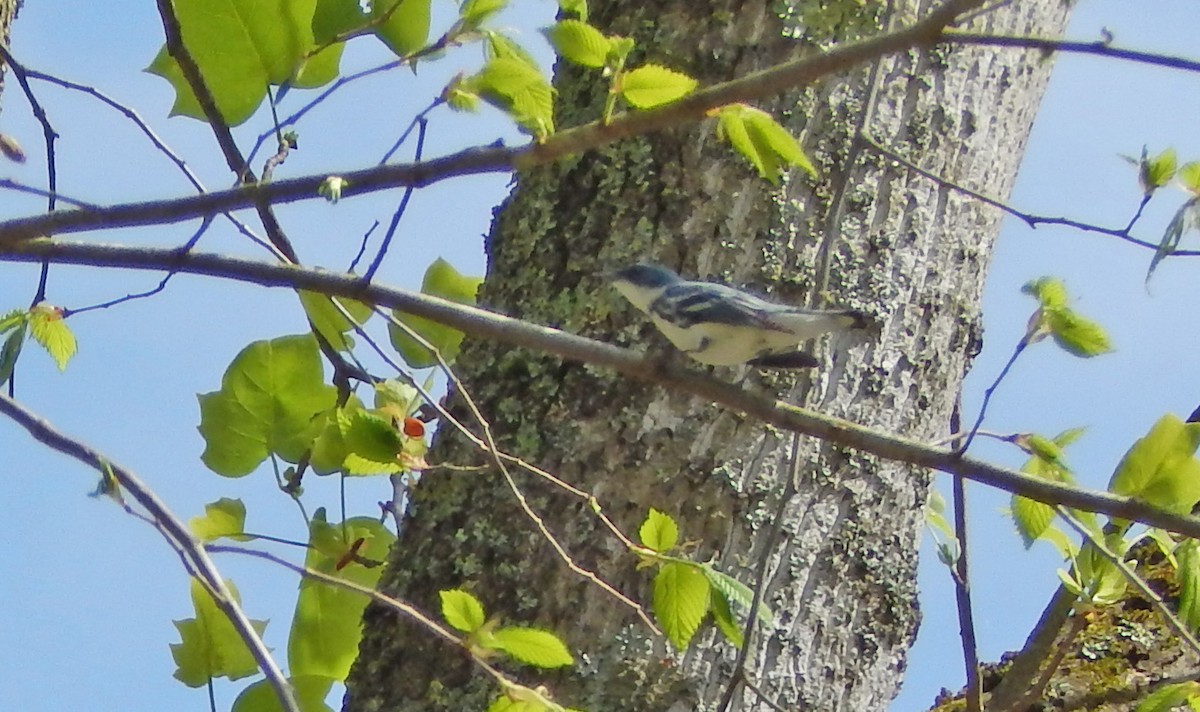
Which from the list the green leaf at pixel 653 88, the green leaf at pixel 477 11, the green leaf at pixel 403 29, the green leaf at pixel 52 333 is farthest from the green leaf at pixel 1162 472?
the green leaf at pixel 52 333

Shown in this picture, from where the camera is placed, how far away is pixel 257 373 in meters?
1.75

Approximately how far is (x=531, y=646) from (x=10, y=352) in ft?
2.18

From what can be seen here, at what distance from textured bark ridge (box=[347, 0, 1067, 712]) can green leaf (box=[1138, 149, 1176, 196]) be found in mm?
365

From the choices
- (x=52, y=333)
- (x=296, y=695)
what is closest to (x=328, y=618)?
(x=296, y=695)

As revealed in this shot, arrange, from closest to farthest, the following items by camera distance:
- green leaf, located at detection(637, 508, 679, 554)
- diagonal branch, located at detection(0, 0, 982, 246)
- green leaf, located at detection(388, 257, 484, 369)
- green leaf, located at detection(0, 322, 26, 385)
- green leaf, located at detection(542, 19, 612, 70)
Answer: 1. diagonal branch, located at detection(0, 0, 982, 246)
2. green leaf, located at detection(542, 19, 612, 70)
3. green leaf, located at detection(637, 508, 679, 554)
4. green leaf, located at detection(0, 322, 26, 385)
5. green leaf, located at detection(388, 257, 484, 369)

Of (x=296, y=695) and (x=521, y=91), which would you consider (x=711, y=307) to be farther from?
(x=296, y=695)

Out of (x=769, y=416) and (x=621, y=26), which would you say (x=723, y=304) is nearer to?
(x=769, y=416)

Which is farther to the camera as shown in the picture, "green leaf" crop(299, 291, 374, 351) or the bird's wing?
"green leaf" crop(299, 291, 374, 351)

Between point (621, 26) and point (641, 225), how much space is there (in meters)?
0.33

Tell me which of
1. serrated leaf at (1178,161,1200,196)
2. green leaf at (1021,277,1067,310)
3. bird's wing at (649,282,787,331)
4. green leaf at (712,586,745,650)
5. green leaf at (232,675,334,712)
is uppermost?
bird's wing at (649,282,787,331)

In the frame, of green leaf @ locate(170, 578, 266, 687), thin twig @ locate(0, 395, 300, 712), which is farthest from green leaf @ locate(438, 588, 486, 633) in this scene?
green leaf @ locate(170, 578, 266, 687)

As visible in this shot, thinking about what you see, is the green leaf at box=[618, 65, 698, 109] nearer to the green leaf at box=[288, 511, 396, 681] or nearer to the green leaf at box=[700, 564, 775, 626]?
the green leaf at box=[700, 564, 775, 626]

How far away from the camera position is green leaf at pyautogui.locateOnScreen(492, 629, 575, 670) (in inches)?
47.6

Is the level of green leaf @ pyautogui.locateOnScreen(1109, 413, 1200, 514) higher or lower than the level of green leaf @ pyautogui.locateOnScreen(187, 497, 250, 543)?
lower
